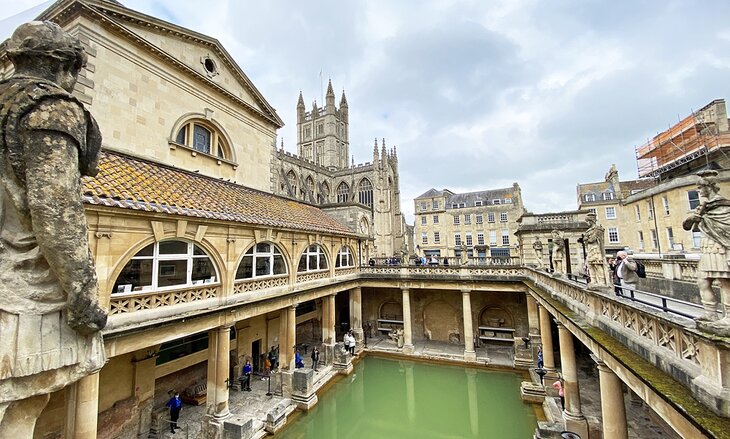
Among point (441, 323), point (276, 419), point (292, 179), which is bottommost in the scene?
point (276, 419)

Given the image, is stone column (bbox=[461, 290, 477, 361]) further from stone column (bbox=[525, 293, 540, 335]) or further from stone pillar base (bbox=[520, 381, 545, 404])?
stone pillar base (bbox=[520, 381, 545, 404])

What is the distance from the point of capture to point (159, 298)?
821cm

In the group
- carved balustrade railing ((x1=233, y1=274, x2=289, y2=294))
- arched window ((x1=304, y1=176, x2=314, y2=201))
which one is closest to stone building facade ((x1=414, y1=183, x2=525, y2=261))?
arched window ((x1=304, y1=176, x2=314, y2=201))

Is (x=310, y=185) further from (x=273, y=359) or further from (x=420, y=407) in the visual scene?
(x=420, y=407)

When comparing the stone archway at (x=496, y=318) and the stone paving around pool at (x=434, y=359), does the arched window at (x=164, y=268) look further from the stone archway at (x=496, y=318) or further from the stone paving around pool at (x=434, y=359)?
the stone archway at (x=496, y=318)

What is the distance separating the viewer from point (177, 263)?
12.1 m

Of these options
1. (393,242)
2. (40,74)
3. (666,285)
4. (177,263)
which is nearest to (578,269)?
(666,285)


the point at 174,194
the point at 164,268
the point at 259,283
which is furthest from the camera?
the point at 164,268

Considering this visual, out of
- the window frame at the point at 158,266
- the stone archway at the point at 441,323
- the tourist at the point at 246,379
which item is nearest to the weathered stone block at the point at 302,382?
the tourist at the point at 246,379

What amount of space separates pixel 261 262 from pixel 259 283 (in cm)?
238

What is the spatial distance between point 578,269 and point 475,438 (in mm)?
11640

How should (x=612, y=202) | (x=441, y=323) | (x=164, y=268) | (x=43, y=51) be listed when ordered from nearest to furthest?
(x=43, y=51)
(x=164, y=268)
(x=441, y=323)
(x=612, y=202)

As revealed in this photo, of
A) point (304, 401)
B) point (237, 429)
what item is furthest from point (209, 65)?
point (304, 401)

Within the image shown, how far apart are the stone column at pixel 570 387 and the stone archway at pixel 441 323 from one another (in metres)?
11.6
